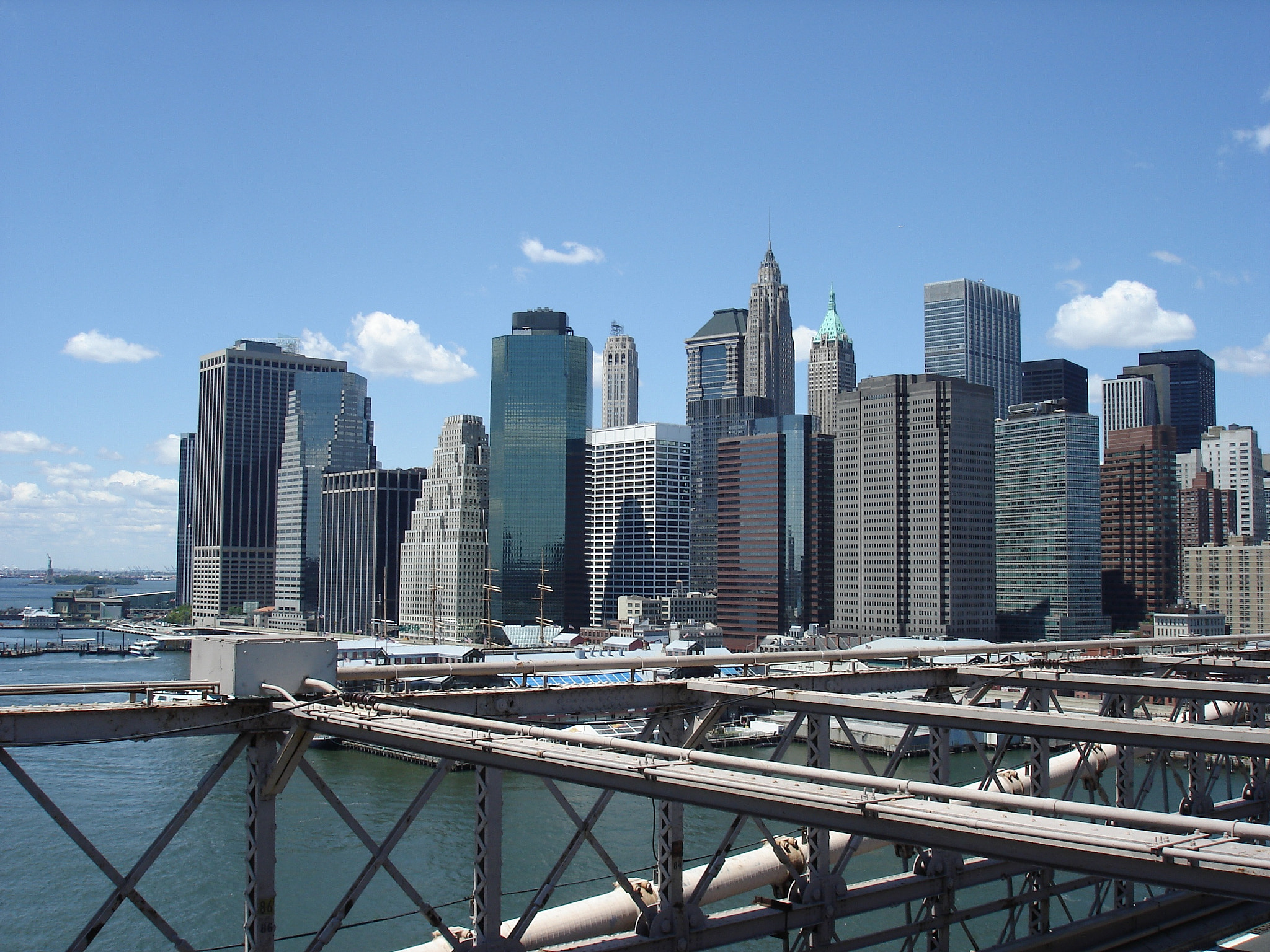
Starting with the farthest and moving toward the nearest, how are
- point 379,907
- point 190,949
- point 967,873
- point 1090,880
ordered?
point 379,907, point 1090,880, point 967,873, point 190,949

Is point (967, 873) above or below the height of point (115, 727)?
below

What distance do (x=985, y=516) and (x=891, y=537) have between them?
48.8 ft

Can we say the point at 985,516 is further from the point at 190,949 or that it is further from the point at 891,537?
the point at 190,949

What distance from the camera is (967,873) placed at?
1689cm

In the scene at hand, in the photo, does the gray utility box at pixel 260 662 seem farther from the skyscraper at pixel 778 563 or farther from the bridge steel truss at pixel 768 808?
the skyscraper at pixel 778 563

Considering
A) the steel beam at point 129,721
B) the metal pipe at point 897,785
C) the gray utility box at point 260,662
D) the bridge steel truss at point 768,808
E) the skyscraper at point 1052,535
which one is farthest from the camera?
the skyscraper at point 1052,535

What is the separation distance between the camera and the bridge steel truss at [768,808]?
8.50 meters

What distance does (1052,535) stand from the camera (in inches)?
7372

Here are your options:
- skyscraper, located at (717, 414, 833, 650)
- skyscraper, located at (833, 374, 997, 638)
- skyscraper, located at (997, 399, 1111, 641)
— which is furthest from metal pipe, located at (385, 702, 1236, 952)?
skyscraper, located at (717, 414, 833, 650)

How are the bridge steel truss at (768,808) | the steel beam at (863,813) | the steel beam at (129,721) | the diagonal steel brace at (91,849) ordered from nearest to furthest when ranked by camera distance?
the steel beam at (863,813)
the bridge steel truss at (768,808)
the diagonal steel brace at (91,849)
the steel beam at (129,721)

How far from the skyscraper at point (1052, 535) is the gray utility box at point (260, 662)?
7025 inches

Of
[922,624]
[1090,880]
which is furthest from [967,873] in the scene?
[922,624]

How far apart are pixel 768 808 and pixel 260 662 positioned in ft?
24.7

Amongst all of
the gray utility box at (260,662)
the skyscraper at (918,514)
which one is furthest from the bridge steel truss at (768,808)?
the skyscraper at (918,514)
